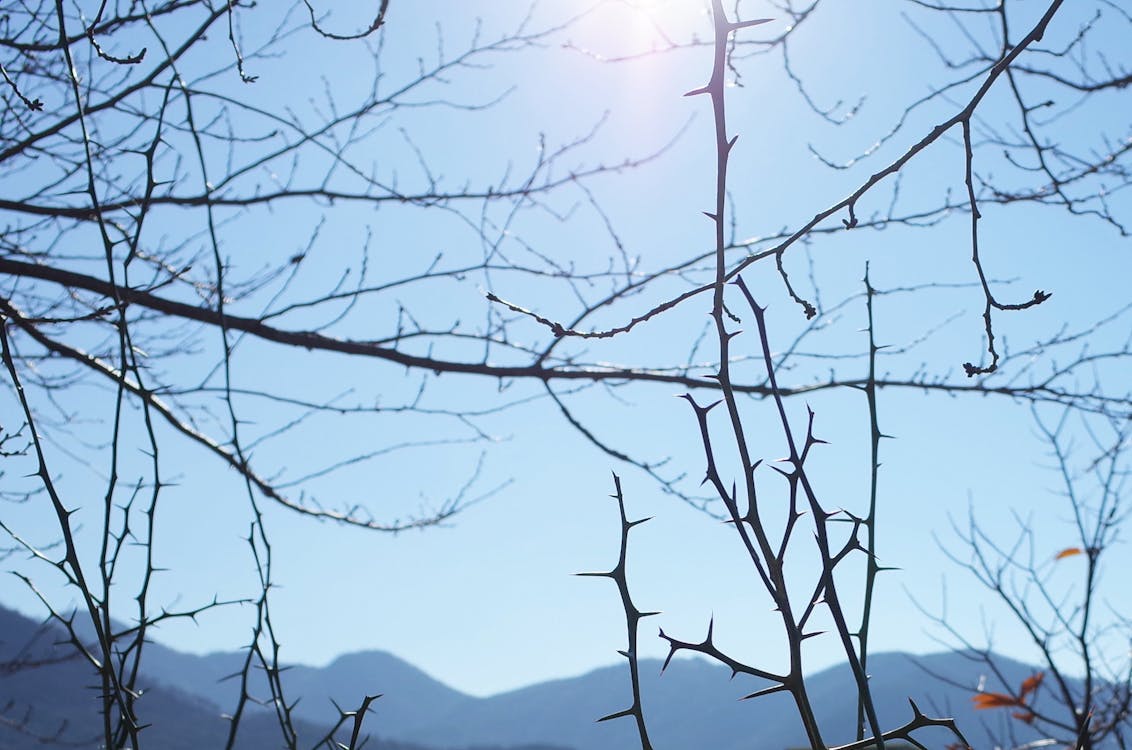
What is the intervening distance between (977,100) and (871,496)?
2.17ft

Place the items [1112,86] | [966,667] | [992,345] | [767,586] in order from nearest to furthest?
[767,586], [992,345], [1112,86], [966,667]

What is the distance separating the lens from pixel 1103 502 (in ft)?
13.8

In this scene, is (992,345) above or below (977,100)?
below

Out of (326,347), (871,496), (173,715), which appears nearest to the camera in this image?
(871,496)

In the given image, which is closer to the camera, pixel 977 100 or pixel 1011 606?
pixel 977 100

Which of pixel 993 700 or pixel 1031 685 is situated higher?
pixel 1031 685

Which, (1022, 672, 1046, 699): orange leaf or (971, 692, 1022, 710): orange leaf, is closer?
(971, 692, 1022, 710): orange leaf

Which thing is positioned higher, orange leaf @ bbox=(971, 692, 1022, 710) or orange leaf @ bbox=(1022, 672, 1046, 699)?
orange leaf @ bbox=(1022, 672, 1046, 699)

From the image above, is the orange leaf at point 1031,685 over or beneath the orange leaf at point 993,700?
over

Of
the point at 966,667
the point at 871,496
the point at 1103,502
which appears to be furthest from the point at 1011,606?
the point at 966,667

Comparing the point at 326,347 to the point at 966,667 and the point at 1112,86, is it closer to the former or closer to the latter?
the point at 1112,86

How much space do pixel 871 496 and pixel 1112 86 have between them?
3.20 meters

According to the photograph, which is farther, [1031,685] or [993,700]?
[1031,685]

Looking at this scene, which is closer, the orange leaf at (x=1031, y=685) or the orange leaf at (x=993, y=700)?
the orange leaf at (x=993, y=700)
